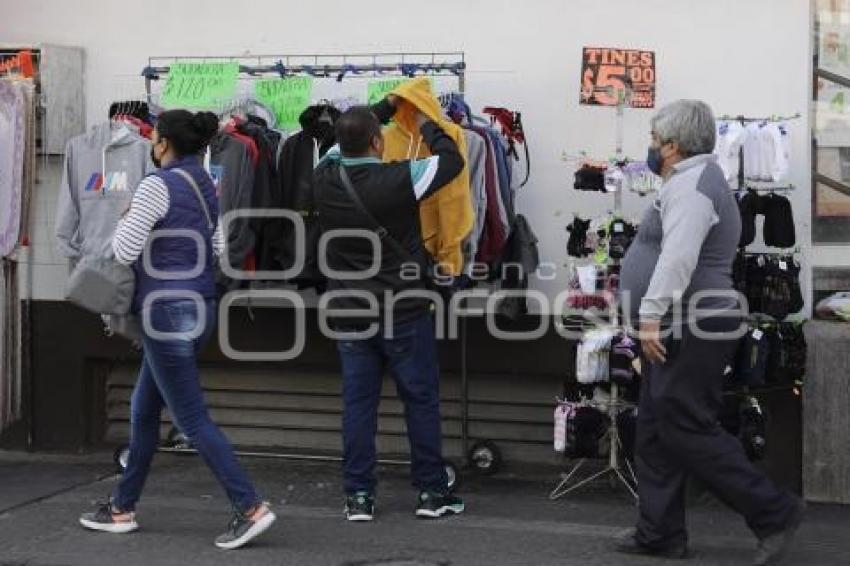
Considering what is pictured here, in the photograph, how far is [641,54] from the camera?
6426mm

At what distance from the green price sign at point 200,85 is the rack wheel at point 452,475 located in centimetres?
228

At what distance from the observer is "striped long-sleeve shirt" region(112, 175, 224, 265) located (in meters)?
5.30

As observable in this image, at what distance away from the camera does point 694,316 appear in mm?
5098

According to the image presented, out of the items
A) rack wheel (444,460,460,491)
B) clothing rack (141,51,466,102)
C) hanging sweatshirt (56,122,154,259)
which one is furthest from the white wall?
rack wheel (444,460,460,491)

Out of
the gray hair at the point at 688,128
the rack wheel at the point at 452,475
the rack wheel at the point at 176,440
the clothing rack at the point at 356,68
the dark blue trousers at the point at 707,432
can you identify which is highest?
the clothing rack at the point at 356,68

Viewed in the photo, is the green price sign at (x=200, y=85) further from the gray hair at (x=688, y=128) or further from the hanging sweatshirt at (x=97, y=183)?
the gray hair at (x=688, y=128)

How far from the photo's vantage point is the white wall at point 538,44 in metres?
6.55

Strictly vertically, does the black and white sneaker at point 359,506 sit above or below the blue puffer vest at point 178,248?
below

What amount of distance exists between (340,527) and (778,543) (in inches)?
77.6

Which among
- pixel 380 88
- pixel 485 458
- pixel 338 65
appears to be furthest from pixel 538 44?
pixel 485 458

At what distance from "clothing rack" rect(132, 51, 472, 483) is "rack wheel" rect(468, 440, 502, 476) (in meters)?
0.03

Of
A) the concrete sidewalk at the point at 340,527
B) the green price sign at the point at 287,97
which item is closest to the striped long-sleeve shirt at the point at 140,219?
the concrete sidewalk at the point at 340,527

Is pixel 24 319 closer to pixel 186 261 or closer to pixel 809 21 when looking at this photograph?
pixel 186 261

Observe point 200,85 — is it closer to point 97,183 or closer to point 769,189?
point 97,183
